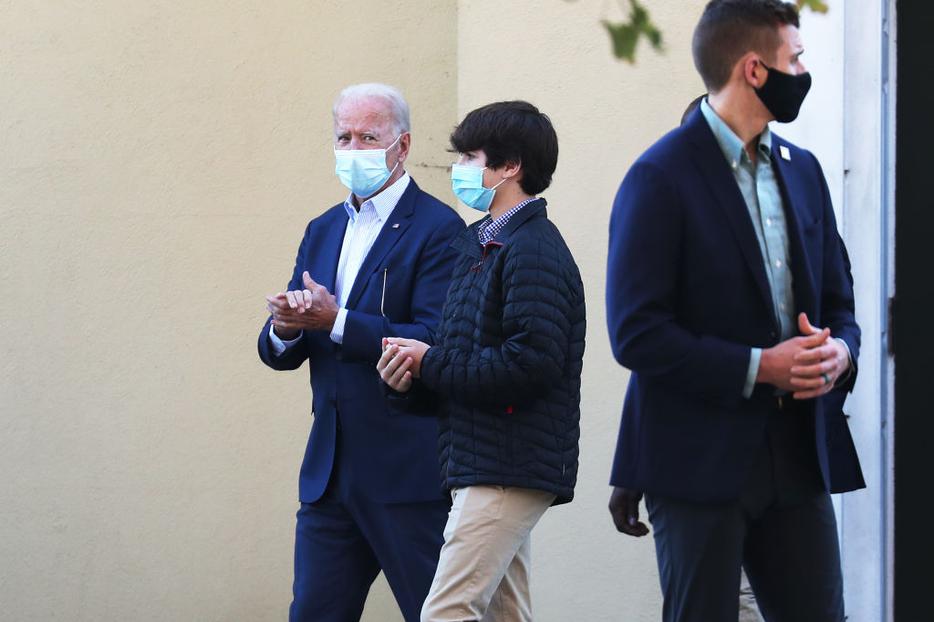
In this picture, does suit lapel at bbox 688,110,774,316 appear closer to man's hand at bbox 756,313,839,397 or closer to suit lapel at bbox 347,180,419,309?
man's hand at bbox 756,313,839,397

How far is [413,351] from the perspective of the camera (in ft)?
14.0

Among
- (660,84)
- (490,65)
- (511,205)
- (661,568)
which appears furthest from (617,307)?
(490,65)

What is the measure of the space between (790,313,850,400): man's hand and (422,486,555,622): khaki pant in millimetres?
936

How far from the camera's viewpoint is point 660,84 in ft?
19.1

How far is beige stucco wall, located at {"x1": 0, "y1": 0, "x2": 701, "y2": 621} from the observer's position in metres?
6.11

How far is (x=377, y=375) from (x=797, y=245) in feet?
5.49

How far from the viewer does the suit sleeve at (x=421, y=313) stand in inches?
185

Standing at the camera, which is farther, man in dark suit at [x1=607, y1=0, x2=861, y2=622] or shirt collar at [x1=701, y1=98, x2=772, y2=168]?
shirt collar at [x1=701, y1=98, x2=772, y2=168]

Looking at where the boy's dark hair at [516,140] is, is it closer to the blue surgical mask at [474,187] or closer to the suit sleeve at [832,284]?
the blue surgical mask at [474,187]

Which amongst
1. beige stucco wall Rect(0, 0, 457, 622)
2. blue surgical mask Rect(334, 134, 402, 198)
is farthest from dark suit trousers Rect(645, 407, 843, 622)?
beige stucco wall Rect(0, 0, 457, 622)

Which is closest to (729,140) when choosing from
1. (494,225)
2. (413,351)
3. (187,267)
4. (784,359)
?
(784,359)

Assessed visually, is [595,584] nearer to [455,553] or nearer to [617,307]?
[455,553]

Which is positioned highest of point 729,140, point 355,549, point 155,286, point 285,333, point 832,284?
point 729,140

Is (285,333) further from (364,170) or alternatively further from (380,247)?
(364,170)
